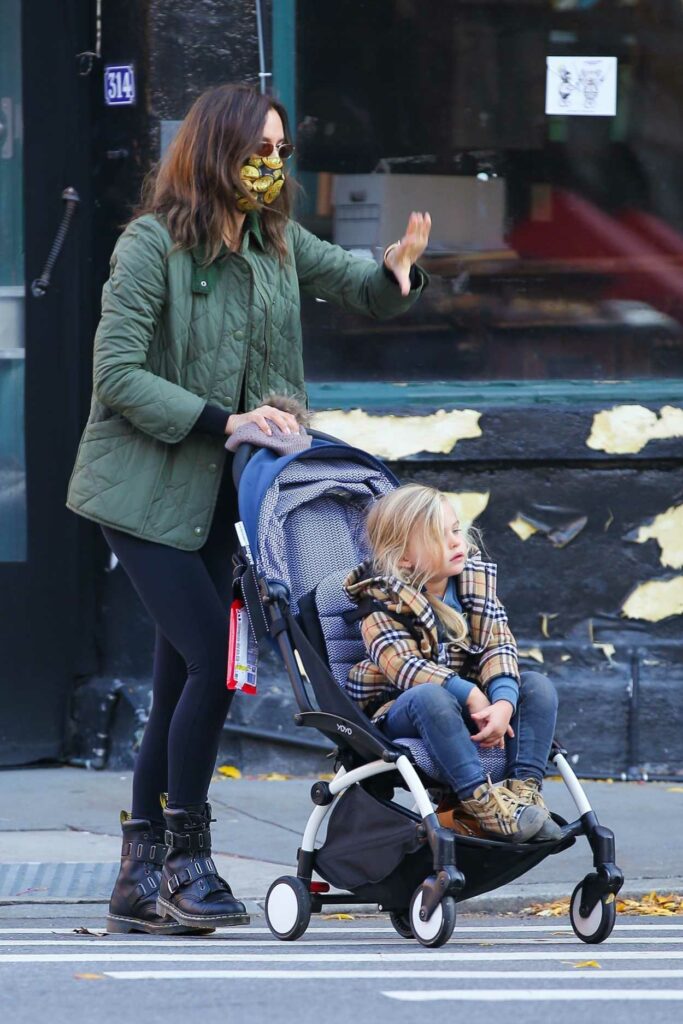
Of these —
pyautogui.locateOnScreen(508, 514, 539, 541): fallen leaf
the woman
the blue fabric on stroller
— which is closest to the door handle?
pyautogui.locateOnScreen(508, 514, 539, 541): fallen leaf

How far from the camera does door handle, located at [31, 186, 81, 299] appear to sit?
A: 7492 millimetres

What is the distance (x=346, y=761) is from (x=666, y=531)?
292 centimetres

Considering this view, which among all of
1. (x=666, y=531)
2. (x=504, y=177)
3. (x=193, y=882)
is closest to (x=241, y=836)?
(x=193, y=882)

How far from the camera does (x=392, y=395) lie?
7.60m

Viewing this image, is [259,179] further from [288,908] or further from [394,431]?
[394,431]

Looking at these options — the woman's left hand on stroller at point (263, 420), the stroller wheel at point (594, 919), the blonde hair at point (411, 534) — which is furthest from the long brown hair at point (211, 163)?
the stroller wheel at point (594, 919)

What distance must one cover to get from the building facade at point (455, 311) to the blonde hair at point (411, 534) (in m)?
2.37

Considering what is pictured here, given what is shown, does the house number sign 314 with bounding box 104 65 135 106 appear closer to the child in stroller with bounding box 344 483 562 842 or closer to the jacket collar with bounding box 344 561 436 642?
the child in stroller with bounding box 344 483 562 842

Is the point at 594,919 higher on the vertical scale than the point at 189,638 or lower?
lower

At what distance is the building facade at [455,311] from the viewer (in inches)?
298

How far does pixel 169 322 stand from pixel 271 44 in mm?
2564

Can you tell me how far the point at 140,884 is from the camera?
538 cm

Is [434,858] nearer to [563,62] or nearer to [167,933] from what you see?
[167,933]

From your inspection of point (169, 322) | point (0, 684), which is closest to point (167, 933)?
point (169, 322)
